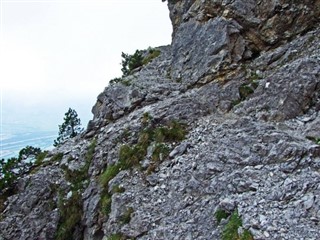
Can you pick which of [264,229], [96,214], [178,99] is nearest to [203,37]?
[178,99]

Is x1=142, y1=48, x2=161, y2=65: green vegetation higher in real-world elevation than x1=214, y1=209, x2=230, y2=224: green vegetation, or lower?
higher

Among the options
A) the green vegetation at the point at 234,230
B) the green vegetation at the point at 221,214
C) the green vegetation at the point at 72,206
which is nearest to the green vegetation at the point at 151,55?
the green vegetation at the point at 72,206

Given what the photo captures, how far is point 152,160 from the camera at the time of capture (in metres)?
19.4

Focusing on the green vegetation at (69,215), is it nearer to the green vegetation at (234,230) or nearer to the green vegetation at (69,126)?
the green vegetation at (234,230)

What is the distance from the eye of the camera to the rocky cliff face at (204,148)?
13.5 metres

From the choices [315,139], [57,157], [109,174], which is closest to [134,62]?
[57,157]

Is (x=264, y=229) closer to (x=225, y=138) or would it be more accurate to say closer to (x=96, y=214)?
(x=225, y=138)

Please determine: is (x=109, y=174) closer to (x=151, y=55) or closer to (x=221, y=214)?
(x=221, y=214)

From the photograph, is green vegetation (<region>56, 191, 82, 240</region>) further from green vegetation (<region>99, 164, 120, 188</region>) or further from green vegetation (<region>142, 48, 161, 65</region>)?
green vegetation (<region>142, 48, 161, 65</region>)

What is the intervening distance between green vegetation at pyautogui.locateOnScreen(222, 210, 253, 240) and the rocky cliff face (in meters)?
0.05

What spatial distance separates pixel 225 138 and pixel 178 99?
6.69 meters

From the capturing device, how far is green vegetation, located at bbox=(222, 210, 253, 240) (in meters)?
11.5

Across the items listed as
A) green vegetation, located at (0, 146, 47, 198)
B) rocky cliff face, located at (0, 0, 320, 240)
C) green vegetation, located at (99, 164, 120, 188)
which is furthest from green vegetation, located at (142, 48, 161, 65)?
green vegetation, located at (99, 164, 120, 188)

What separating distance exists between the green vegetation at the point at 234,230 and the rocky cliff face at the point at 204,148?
49 millimetres
